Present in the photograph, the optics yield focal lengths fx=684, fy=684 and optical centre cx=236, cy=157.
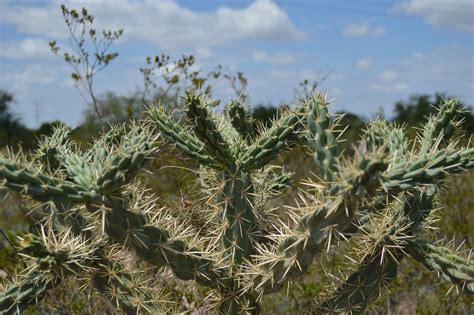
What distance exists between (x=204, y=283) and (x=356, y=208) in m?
0.91

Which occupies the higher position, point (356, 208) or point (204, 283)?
point (356, 208)

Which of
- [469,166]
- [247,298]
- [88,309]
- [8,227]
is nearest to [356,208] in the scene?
[469,166]

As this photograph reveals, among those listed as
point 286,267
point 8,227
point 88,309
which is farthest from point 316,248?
point 8,227

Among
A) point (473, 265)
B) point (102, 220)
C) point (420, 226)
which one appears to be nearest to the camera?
point (102, 220)

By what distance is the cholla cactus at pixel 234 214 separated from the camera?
2617 mm

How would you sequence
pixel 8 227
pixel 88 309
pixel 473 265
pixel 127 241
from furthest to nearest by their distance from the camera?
1. pixel 8 227
2. pixel 88 309
3. pixel 473 265
4. pixel 127 241

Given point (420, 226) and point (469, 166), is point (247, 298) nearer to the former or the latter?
point (420, 226)

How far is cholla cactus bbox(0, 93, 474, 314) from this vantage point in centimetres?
262

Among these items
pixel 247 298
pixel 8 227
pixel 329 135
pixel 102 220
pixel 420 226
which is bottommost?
pixel 8 227

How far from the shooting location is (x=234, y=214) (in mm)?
3283

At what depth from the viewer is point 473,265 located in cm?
313

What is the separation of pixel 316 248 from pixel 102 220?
2.97 ft

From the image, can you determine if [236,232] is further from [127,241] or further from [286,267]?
[127,241]

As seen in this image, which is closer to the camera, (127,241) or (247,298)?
(127,241)
